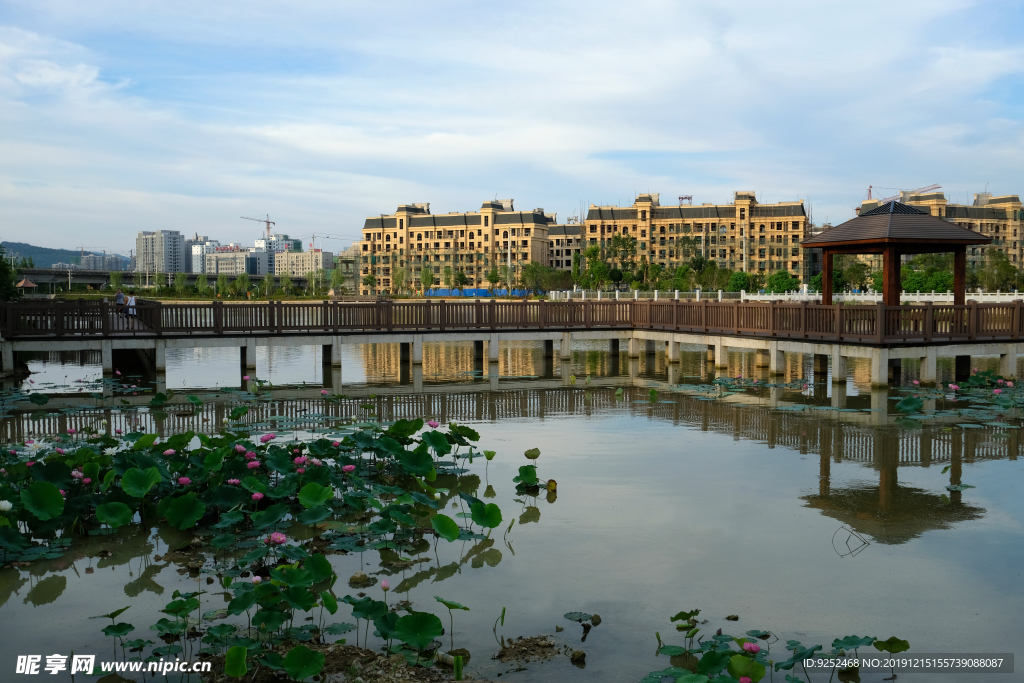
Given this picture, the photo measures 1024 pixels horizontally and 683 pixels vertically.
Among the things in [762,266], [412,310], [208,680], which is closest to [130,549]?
[208,680]

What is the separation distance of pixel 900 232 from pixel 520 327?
1016 centimetres

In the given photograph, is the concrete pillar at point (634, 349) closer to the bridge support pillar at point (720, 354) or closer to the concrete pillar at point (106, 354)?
the bridge support pillar at point (720, 354)

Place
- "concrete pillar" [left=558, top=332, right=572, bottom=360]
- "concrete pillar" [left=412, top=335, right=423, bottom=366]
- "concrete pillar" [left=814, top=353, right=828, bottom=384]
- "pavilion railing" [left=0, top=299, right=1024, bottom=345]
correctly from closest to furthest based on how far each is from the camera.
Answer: "pavilion railing" [left=0, top=299, right=1024, bottom=345] < "concrete pillar" [left=814, top=353, right=828, bottom=384] < "concrete pillar" [left=412, top=335, right=423, bottom=366] < "concrete pillar" [left=558, top=332, right=572, bottom=360]

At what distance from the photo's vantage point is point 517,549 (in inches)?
298

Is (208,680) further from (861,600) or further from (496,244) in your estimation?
(496,244)

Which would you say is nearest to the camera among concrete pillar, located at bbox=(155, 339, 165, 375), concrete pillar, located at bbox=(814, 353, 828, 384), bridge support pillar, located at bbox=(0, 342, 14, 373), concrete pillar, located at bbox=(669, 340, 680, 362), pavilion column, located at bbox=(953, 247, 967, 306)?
bridge support pillar, located at bbox=(0, 342, 14, 373)

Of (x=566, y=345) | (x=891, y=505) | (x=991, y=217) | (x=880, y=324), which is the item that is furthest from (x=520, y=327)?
(x=991, y=217)

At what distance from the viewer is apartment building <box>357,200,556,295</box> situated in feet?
495

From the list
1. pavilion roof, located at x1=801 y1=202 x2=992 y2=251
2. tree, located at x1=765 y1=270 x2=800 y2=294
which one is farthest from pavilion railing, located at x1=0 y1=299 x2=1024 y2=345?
tree, located at x1=765 y1=270 x2=800 y2=294

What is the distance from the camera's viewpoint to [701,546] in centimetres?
753

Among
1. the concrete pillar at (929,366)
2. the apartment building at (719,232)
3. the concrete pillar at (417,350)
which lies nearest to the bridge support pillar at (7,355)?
the concrete pillar at (417,350)

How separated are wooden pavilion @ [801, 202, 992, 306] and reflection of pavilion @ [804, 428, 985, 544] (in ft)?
32.1

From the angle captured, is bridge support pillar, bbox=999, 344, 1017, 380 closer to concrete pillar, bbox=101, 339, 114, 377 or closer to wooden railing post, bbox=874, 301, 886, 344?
wooden railing post, bbox=874, 301, 886, 344

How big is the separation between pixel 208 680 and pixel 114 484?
4350mm
